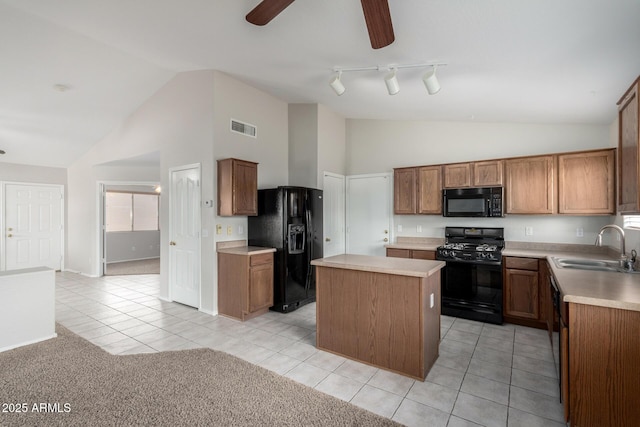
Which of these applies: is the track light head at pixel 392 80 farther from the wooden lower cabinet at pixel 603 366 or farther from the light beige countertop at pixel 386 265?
the wooden lower cabinet at pixel 603 366

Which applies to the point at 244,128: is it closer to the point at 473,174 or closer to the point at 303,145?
the point at 303,145

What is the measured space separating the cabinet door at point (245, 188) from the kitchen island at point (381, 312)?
1651mm

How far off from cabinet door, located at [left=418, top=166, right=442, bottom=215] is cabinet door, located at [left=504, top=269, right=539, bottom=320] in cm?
131

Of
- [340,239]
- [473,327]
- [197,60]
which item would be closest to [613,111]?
[473,327]

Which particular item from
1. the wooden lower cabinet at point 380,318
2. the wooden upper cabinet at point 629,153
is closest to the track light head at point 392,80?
the wooden upper cabinet at point 629,153

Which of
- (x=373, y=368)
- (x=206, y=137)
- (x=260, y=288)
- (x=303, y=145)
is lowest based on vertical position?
(x=373, y=368)

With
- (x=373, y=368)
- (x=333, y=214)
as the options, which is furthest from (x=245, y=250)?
(x=373, y=368)

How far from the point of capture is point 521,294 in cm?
369

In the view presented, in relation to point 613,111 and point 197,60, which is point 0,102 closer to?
point 197,60

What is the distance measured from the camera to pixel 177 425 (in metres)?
1.98

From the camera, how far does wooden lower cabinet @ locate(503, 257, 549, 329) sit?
3575 mm

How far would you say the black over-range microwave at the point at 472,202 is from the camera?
4.13 metres

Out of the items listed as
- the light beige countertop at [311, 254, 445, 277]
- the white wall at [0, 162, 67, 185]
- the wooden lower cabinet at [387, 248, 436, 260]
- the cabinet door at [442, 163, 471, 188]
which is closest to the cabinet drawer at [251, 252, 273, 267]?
the light beige countertop at [311, 254, 445, 277]

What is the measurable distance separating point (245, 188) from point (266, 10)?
2548mm
